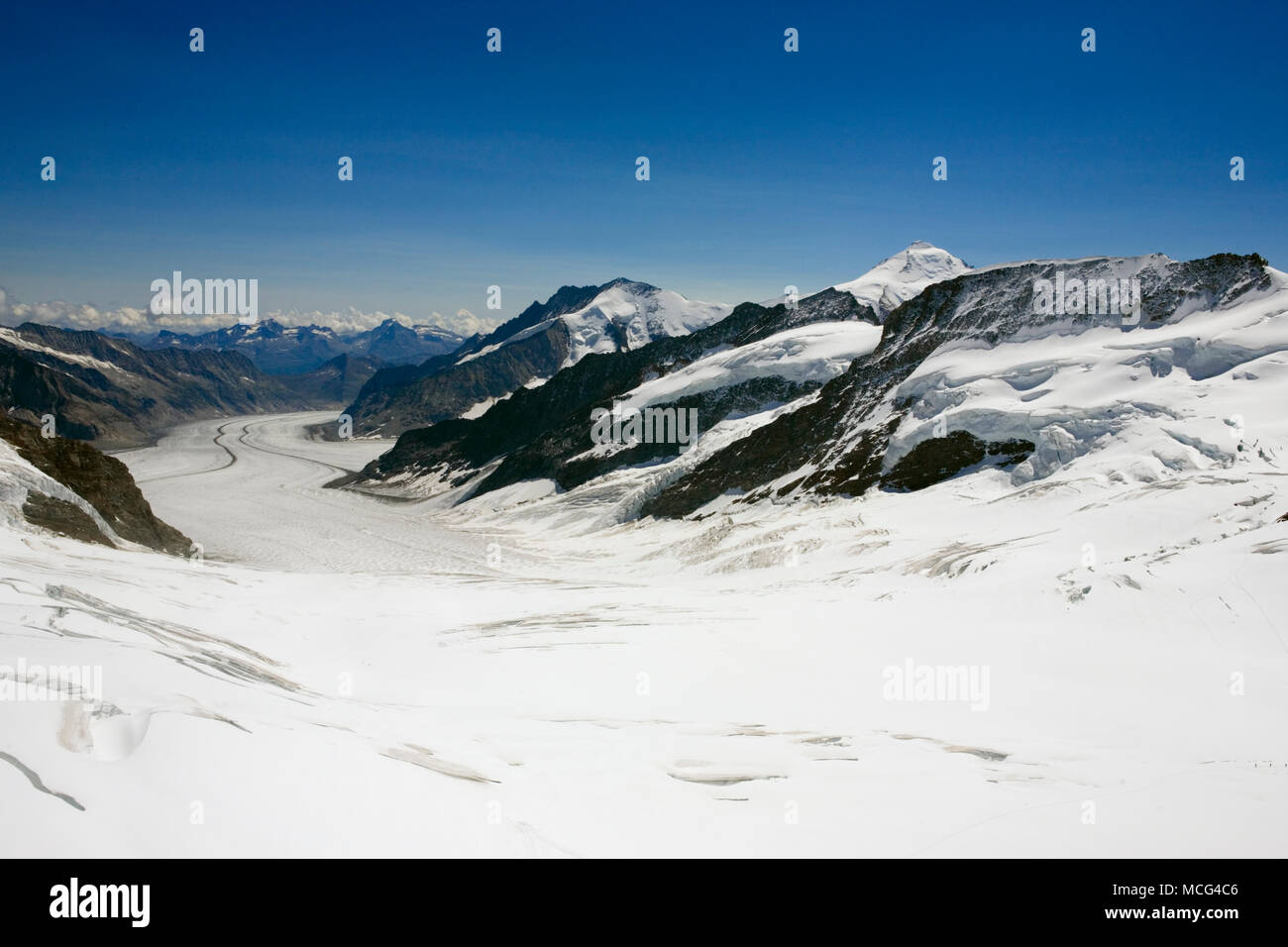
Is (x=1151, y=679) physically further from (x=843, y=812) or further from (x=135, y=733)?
(x=135, y=733)

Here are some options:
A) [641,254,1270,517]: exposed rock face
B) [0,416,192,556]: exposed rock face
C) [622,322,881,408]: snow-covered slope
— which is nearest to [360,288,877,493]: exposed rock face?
[622,322,881,408]: snow-covered slope

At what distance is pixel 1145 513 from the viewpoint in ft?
83.5

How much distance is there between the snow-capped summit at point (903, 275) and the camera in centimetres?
12538

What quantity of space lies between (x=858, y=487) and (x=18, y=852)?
46.5 meters

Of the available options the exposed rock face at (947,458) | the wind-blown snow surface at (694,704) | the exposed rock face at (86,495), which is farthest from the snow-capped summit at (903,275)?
the exposed rock face at (86,495)

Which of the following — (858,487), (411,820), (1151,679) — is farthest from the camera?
(858,487)

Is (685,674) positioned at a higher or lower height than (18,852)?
lower

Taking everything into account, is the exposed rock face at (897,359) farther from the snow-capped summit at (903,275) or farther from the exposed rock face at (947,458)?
the snow-capped summit at (903,275)

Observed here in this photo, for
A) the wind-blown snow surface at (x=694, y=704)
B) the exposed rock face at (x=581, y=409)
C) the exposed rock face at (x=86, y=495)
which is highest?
the exposed rock face at (x=581, y=409)

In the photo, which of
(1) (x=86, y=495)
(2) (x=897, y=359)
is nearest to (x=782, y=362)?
(2) (x=897, y=359)

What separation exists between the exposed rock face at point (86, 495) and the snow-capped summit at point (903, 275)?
109 m

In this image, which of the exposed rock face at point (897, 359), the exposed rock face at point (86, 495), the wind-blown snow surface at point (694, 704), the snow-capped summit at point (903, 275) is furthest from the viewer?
the snow-capped summit at point (903, 275)

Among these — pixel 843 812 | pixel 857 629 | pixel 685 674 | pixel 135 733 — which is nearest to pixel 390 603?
pixel 685 674

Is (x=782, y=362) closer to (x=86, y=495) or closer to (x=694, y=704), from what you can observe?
(x=86, y=495)
